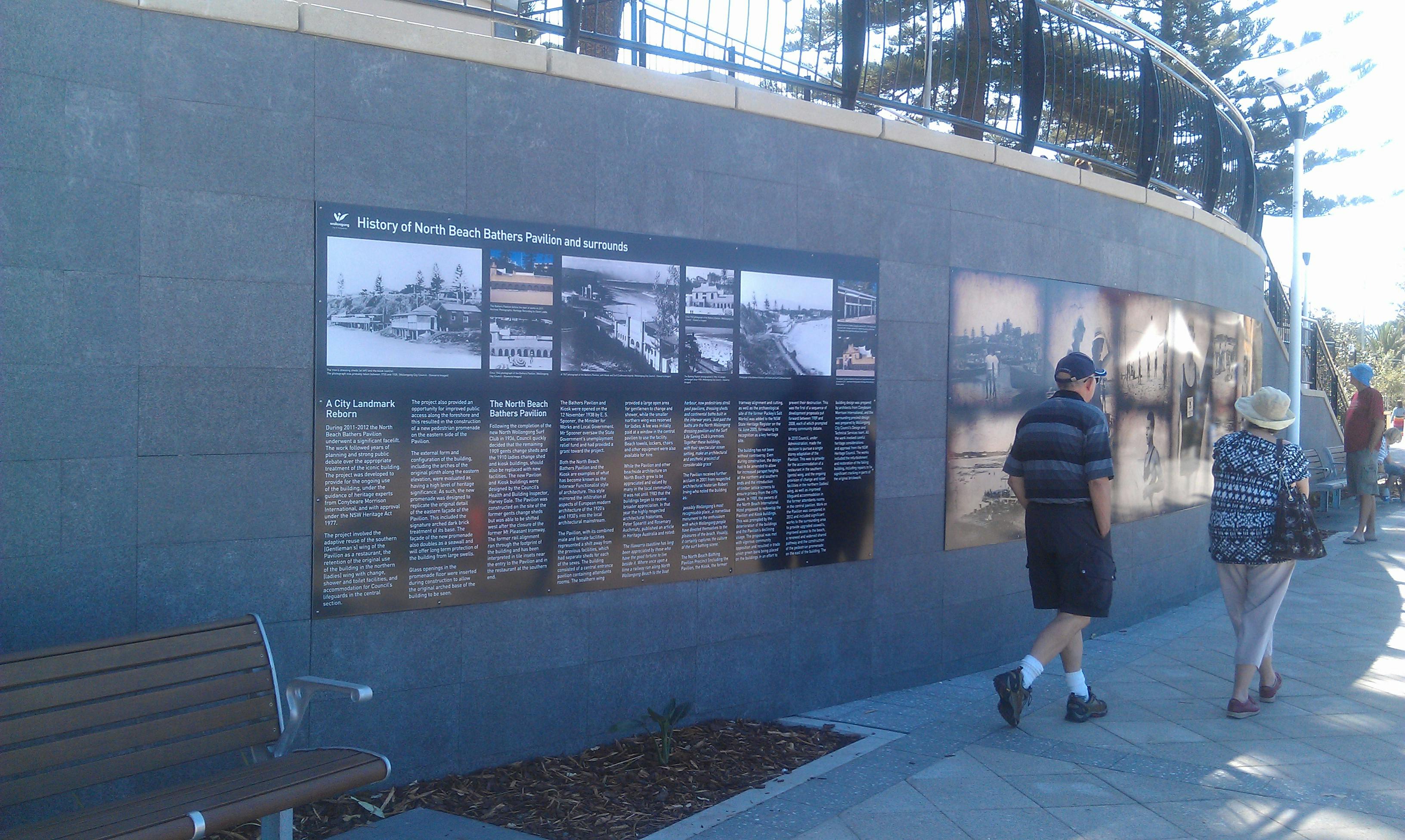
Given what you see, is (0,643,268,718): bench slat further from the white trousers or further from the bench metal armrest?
the white trousers

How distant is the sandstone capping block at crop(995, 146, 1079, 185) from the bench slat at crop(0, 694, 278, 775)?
534cm

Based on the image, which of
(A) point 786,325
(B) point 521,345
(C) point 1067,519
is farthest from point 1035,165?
(B) point 521,345

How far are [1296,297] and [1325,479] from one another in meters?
3.59

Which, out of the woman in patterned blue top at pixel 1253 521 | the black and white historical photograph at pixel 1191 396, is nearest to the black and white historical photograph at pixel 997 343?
the woman in patterned blue top at pixel 1253 521

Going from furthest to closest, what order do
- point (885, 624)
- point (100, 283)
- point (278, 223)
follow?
point (885, 624) → point (278, 223) → point (100, 283)

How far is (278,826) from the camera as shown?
3609 mm

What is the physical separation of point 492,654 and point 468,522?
59cm

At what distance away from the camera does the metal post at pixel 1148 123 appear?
8859 mm

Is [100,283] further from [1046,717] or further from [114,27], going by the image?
[1046,717]

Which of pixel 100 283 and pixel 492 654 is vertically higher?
pixel 100 283

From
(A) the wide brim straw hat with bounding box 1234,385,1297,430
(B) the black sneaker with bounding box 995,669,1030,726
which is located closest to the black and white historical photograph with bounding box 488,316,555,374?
(B) the black sneaker with bounding box 995,669,1030,726

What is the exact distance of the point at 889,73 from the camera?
276 inches

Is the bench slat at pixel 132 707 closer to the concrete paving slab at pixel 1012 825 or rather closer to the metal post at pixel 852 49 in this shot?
the concrete paving slab at pixel 1012 825

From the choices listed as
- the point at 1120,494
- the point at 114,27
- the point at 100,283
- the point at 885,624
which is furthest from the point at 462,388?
the point at 1120,494
